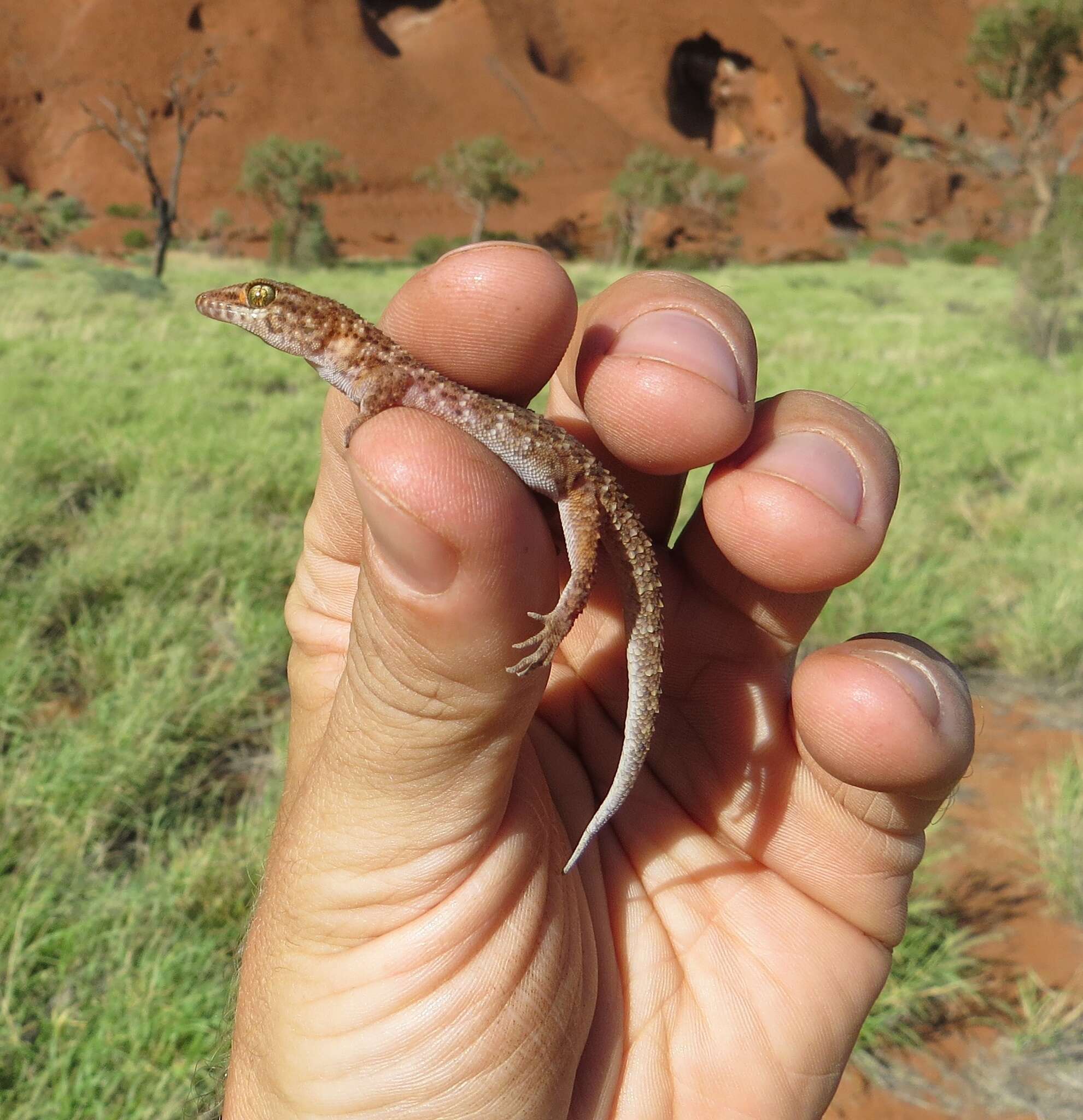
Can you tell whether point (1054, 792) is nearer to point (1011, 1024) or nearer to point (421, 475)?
point (1011, 1024)

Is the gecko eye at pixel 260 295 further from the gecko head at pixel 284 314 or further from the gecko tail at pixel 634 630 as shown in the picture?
the gecko tail at pixel 634 630

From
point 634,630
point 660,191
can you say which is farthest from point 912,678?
point 660,191

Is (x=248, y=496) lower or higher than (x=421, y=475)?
lower

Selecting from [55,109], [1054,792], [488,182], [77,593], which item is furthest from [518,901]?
[55,109]

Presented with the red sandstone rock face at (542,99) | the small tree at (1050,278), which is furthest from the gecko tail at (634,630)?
the red sandstone rock face at (542,99)

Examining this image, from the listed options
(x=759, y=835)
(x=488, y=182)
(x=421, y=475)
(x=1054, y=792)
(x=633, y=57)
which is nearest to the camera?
(x=421, y=475)

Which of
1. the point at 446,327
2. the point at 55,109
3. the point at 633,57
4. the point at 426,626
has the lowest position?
the point at 55,109
